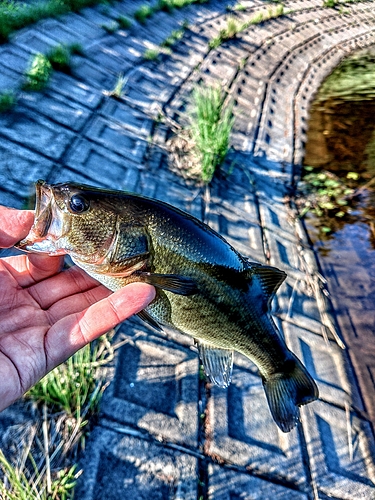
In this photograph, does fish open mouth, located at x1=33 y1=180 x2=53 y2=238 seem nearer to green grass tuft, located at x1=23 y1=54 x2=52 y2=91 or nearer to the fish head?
the fish head

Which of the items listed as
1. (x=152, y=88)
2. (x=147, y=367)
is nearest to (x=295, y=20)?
(x=152, y=88)

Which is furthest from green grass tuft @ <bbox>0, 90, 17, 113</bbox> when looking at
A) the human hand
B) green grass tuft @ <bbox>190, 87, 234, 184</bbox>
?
the human hand

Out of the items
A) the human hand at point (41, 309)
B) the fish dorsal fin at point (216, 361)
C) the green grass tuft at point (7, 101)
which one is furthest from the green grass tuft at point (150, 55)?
the fish dorsal fin at point (216, 361)

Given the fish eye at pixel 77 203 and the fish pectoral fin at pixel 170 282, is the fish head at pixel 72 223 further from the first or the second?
the fish pectoral fin at pixel 170 282

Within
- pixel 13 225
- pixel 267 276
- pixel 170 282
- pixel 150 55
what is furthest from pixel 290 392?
pixel 150 55

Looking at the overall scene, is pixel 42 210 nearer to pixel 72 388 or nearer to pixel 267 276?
pixel 267 276

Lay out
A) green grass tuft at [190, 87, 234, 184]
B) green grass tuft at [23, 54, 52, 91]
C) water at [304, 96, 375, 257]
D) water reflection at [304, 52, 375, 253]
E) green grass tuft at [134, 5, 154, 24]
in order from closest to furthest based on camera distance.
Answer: green grass tuft at [23, 54, 52, 91], green grass tuft at [190, 87, 234, 184], water at [304, 96, 375, 257], water reflection at [304, 52, 375, 253], green grass tuft at [134, 5, 154, 24]
